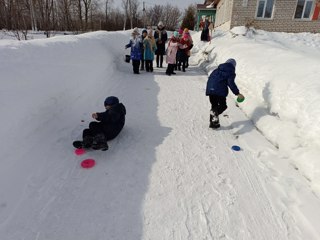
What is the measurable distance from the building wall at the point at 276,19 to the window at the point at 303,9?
337 millimetres

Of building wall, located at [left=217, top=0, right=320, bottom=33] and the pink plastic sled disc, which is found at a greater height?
building wall, located at [left=217, top=0, right=320, bottom=33]

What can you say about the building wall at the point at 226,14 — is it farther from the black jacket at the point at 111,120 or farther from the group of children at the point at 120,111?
the black jacket at the point at 111,120

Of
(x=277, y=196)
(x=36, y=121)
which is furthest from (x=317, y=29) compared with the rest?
(x=36, y=121)

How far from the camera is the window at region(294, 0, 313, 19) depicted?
15188mm

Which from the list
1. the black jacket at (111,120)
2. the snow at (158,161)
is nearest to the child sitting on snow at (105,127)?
the black jacket at (111,120)

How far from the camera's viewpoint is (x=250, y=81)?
233 inches

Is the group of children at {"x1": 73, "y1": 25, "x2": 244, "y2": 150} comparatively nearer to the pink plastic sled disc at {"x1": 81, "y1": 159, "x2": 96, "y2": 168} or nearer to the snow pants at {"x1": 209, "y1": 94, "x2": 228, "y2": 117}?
the snow pants at {"x1": 209, "y1": 94, "x2": 228, "y2": 117}

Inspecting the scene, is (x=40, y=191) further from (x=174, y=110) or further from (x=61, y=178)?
(x=174, y=110)

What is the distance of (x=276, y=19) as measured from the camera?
50.4ft

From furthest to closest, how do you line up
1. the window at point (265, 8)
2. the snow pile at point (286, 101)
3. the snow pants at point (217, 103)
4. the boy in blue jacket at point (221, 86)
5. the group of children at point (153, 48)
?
the window at point (265, 8) → the group of children at point (153, 48) → the snow pants at point (217, 103) → the boy in blue jacket at point (221, 86) → the snow pile at point (286, 101)

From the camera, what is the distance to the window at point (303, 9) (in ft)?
49.8

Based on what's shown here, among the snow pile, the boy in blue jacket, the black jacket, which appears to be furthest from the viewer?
the boy in blue jacket

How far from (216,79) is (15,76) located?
138 inches

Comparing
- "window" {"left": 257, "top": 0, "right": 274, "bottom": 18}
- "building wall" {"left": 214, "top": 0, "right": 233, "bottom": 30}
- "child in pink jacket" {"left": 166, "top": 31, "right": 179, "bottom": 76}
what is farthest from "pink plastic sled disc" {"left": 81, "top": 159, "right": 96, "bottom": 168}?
"window" {"left": 257, "top": 0, "right": 274, "bottom": 18}
